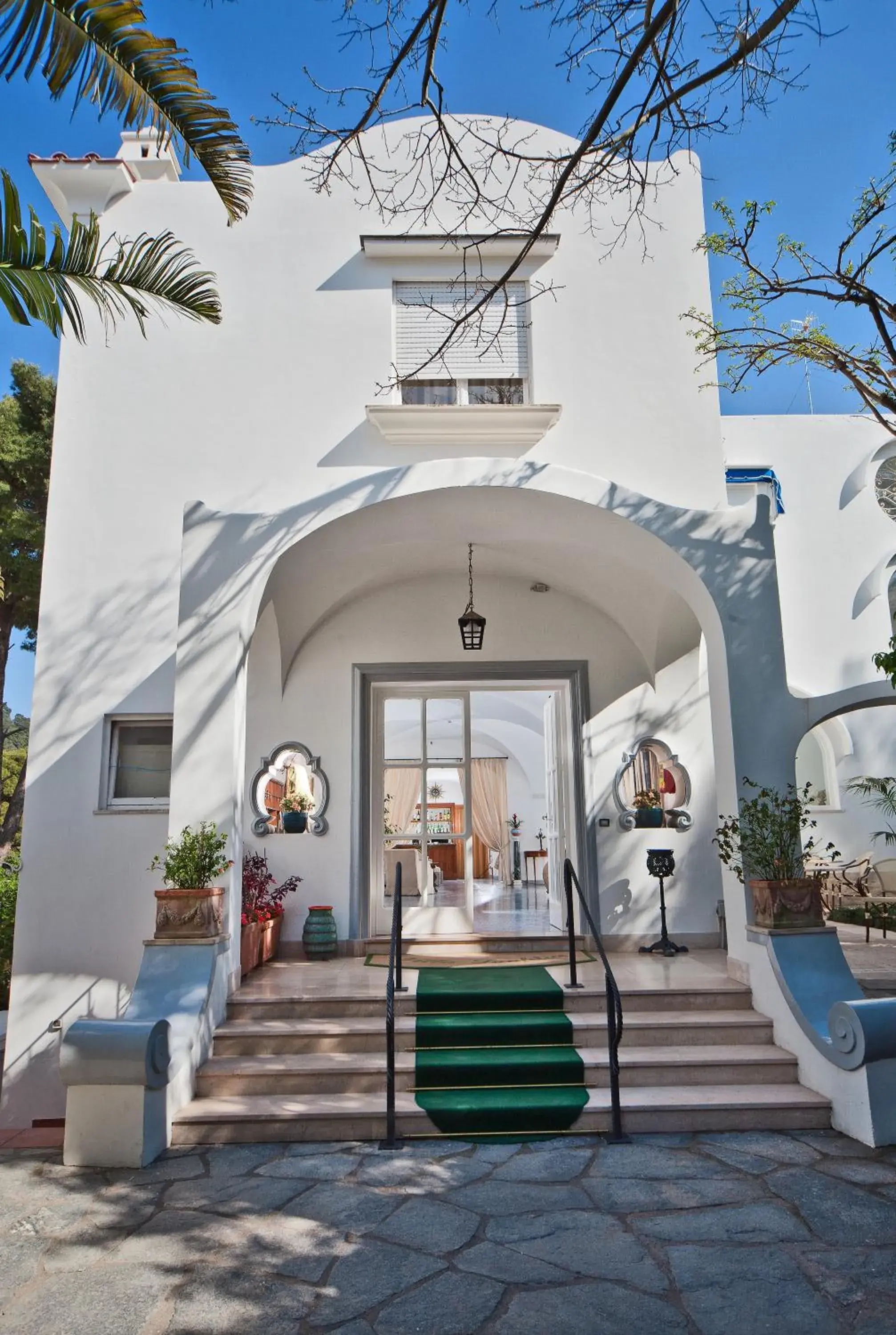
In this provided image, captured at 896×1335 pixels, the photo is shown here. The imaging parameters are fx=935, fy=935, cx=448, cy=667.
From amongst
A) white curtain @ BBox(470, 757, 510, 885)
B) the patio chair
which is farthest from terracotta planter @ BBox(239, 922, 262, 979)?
white curtain @ BBox(470, 757, 510, 885)

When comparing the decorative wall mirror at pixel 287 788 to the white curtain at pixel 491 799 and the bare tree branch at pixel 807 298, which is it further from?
the white curtain at pixel 491 799

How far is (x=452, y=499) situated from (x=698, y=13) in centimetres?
380

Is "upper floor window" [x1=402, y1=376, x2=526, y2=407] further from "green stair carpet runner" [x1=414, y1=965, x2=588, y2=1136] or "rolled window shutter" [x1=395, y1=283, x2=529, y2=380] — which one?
"green stair carpet runner" [x1=414, y1=965, x2=588, y2=1136]

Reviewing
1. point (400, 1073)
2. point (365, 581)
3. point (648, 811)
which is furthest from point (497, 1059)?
point (365, 581)

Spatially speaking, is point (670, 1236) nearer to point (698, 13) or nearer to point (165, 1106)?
point (165, 1106)

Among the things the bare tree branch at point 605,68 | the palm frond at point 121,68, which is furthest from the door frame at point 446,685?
the bare tree branch at point 605,68

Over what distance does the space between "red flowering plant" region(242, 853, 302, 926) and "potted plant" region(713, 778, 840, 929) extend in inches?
141

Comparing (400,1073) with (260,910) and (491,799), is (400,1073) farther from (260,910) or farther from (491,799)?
(491,799)

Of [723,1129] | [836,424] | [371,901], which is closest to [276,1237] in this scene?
[723,1129]

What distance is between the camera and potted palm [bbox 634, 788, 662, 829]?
7.85m

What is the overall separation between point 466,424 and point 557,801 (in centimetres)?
375

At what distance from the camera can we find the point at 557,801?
901 centimetres

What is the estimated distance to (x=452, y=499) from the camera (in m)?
6.80

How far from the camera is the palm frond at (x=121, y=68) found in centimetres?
352
